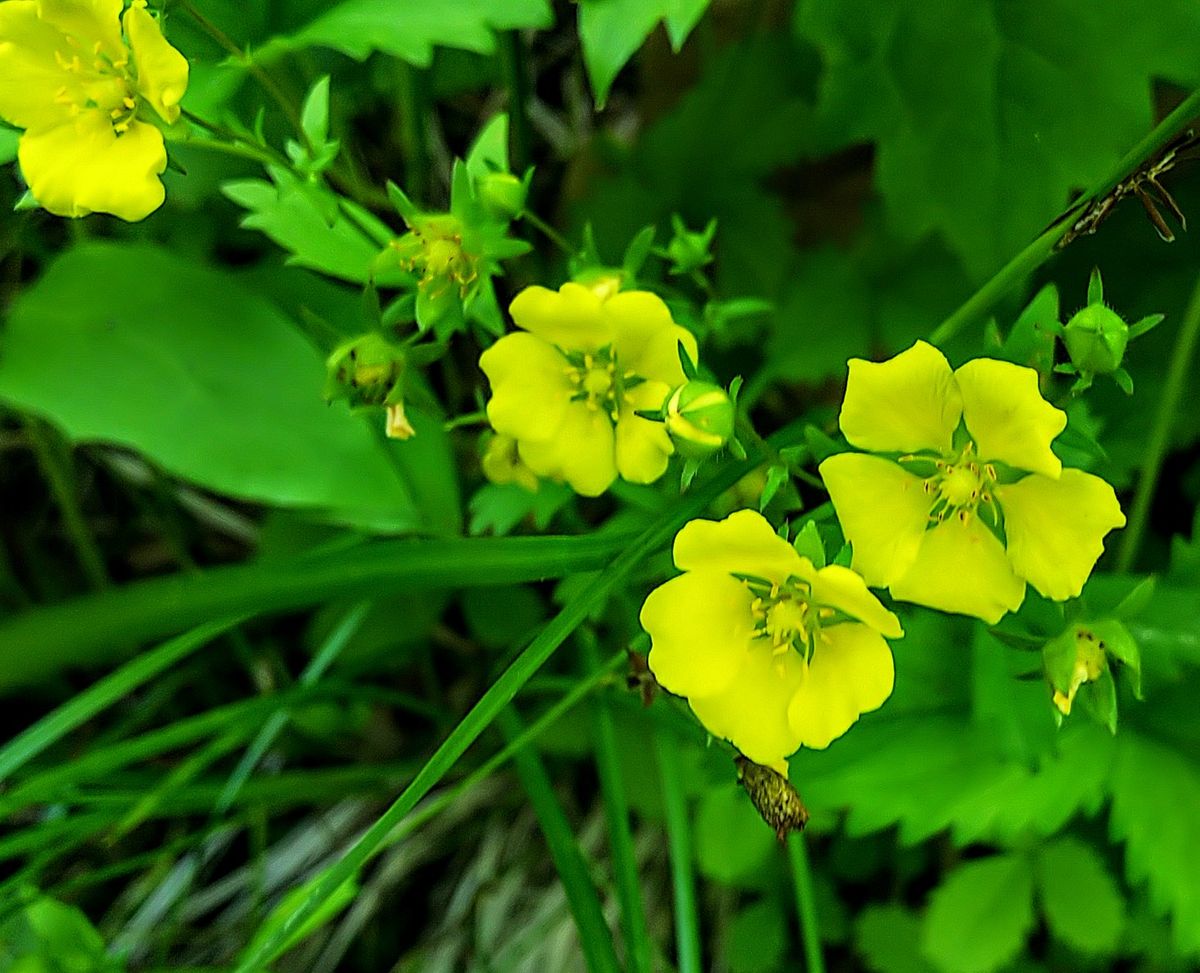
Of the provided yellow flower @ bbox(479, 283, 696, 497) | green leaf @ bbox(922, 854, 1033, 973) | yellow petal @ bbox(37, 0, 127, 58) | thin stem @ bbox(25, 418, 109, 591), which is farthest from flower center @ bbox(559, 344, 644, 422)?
thin stem @ bbox(25, 418, 109, 591)

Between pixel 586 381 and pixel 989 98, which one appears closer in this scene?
pixel 586 381

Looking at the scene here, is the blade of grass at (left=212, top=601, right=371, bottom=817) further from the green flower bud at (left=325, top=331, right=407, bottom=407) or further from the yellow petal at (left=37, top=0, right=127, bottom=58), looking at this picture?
the yellow petal at (left=37, top=0, right=127, bottom=58)

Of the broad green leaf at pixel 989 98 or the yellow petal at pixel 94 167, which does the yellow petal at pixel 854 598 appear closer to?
the yellow petal at pixel 94 167

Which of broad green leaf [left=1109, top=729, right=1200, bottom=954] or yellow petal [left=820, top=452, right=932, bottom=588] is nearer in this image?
yellow petal [left=820, top=452, right=932, bottom=588]

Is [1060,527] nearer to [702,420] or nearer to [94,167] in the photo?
[702,420]

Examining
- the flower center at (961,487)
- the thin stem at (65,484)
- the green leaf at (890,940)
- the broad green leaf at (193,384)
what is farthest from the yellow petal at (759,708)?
the thin stem at (65,484)

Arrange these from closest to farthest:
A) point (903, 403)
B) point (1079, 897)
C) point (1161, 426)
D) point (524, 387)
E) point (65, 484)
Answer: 1. point (903, 403)
2. point (524, 387)
3. point (1161, 426)
4. point (1079, 897)
5. point (65, 484)

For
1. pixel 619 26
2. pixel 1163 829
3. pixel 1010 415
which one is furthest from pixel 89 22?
pixel 1163 829
